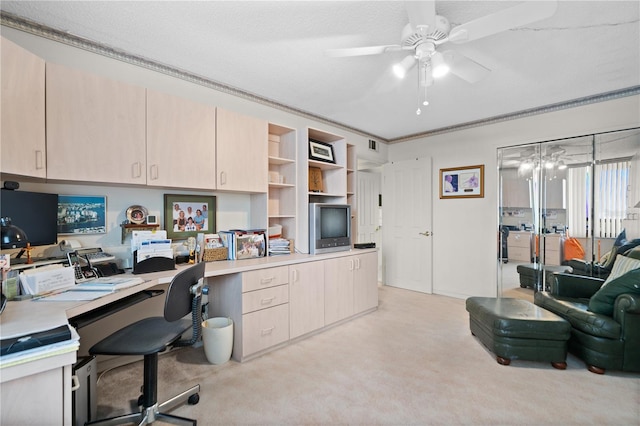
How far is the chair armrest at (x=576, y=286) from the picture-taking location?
2.80 metres

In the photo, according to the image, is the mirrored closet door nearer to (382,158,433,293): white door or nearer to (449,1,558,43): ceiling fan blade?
(382,158,433,293): white door

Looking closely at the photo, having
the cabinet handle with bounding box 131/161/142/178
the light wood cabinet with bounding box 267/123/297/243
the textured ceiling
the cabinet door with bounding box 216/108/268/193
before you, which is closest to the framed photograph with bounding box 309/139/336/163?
the light wood cabinet with bounding box 267/123/297/243

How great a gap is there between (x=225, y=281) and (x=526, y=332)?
2.47m

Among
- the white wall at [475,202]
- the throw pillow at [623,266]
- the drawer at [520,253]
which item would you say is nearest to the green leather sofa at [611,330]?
the throw pillow at [623,266]

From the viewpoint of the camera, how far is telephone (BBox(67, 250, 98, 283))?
6.13 ft

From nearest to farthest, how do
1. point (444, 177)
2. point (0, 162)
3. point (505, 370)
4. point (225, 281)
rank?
point (0, 162) → point (505, 370) → point (225, 281) → point (444, 177)

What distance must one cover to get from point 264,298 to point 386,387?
116 centimetres

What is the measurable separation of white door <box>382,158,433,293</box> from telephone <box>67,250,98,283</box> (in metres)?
4.06


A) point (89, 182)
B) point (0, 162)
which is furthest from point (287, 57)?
point (0, 162)

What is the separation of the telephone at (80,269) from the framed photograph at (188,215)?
69 centimetres

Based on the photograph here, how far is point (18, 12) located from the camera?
1902mm

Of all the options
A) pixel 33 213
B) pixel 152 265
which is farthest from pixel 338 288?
pixel 33 213

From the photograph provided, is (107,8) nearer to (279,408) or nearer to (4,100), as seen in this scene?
(4,100)

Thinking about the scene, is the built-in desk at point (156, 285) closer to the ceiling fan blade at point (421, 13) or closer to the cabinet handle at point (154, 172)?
the cabinet handle at point (154, 172)
